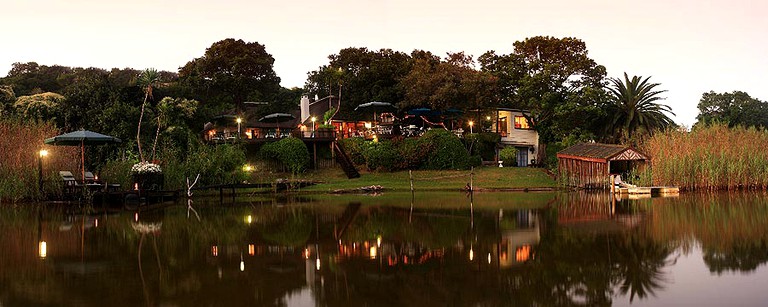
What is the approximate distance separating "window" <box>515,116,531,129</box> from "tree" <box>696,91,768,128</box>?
82.5 ft

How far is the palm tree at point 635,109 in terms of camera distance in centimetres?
4575

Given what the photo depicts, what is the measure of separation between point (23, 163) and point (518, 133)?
37.0 meters

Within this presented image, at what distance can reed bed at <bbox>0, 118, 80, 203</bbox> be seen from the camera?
28938mm

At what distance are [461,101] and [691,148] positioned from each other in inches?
739

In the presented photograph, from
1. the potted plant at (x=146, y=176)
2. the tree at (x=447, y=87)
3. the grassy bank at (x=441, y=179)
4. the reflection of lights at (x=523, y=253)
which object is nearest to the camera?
the reflection of lights at (x=523, y=253)

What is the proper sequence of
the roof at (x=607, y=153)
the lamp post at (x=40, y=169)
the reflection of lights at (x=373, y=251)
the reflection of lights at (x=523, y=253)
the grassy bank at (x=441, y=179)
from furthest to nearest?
the grassy bank at (x=441, y=179) < the roof at (x=607, y=153) < the lamp post at (x=40, y=169) < the reflection of lights at (x=373, y=251) < the reflection of lights at (x=523, y=253)

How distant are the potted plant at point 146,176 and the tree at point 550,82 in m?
28.6

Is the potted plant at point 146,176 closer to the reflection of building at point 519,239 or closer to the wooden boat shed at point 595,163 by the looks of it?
the reflection of building at point 519,239

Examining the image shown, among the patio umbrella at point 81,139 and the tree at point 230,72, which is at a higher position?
the tree at point 230,72

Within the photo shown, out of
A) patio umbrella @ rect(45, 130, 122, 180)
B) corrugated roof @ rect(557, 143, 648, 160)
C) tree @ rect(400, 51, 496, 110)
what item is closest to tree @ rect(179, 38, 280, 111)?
tree @ rect(400, 51, 496, 110)

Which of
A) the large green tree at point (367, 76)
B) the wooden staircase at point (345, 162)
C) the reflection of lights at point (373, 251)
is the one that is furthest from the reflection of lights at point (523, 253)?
the large green tree at point (367, 76)

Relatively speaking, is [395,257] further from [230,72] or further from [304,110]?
[230,72]

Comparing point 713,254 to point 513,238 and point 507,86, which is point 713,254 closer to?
point 513,238

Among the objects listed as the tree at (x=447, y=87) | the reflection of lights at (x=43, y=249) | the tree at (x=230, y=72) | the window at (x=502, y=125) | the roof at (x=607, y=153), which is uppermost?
the tree at (x=230, y=72)
